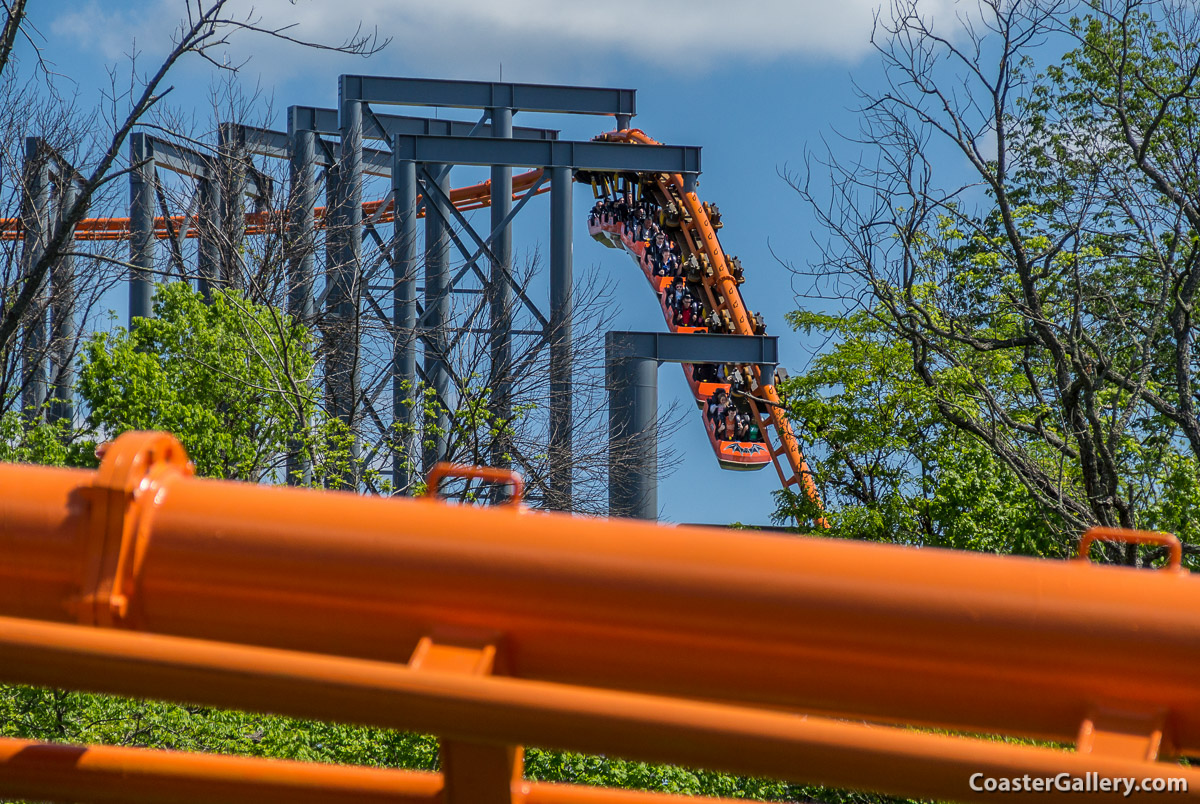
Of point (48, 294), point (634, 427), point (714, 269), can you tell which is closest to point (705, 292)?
point (714, 269)

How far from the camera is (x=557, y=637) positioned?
1.94 meters

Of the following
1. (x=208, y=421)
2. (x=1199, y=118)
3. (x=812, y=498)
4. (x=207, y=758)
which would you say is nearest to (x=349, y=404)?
(x=208, y=421)

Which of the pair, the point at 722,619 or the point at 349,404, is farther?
the point at 349,404

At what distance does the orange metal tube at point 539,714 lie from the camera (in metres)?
1.60

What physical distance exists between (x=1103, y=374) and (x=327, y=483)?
307 inches

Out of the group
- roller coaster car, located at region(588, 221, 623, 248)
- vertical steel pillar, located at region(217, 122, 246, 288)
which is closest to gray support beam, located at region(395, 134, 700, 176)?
vertical steel pillar, located at region(217, 122, 246, 288)

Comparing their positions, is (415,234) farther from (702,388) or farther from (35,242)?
(702,388)

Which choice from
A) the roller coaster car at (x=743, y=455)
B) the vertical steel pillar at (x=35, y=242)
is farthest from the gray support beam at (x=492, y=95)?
the roller coaster car at (x=743, y=455)

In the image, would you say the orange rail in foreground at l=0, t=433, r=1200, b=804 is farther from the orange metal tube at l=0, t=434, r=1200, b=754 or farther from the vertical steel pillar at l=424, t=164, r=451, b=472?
the vertical steel pillar at l=424, t=164, r=451, b=472

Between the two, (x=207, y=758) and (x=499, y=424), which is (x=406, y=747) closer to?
(x=499, y=424)

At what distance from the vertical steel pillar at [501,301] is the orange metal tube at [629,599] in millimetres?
11038

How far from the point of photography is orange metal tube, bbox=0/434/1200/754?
1844 millimetres

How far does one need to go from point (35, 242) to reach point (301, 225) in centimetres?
316

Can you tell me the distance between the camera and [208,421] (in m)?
16.4
